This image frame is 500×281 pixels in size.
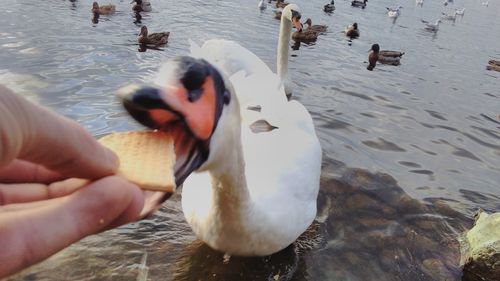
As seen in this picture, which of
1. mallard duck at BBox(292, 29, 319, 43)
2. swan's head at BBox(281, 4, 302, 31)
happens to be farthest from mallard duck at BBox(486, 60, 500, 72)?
swan's head at BBox(281, 4, 302, 31)

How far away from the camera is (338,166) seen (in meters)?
6.52

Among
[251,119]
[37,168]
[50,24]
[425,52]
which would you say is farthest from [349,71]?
[37,168]

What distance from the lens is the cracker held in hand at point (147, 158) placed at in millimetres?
1667

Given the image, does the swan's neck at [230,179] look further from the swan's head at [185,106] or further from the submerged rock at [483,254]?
the submerged rock at [483,254]

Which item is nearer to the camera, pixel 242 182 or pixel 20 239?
pixel 20 239

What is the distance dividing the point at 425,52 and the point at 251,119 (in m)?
15.0

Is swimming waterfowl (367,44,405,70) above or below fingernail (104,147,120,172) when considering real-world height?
below

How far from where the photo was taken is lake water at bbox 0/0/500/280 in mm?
4195

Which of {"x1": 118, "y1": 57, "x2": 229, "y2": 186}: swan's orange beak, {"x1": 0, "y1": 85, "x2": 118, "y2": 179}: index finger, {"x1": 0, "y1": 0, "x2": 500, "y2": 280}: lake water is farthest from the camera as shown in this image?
{"x1": 0, "y1": 0, "x2": 500, "y2": 280}: lake water

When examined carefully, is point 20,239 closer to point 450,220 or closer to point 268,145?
point 268,145

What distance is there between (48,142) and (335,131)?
708cm

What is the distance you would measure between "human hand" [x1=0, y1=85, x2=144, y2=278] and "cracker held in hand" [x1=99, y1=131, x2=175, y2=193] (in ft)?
0.26

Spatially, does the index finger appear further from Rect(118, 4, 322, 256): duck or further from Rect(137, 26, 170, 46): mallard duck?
Rect(137, 26, 170, 46): mallard duck

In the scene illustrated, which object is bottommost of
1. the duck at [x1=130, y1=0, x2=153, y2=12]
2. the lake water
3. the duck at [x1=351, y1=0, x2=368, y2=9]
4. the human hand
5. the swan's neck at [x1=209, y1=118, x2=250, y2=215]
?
the lake water
